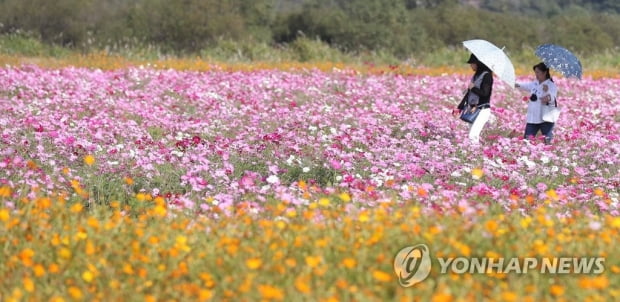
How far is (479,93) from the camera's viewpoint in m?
10.4

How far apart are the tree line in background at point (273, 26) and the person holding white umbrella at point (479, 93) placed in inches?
641

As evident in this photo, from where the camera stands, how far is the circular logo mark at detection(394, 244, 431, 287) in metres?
4.64

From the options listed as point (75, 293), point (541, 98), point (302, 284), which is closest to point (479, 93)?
point (541, 98)

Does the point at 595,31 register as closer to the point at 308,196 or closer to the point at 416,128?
the point at 416,128

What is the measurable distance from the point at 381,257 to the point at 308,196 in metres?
1.98

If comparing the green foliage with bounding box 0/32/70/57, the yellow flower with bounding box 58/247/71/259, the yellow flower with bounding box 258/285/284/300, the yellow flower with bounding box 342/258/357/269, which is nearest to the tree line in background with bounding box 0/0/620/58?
the green foliage with bounding box 0/32/70/57

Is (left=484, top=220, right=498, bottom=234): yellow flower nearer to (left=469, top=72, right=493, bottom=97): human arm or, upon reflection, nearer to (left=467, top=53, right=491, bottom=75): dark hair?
(left=469, top=72, right=493, bottom=97): human arm

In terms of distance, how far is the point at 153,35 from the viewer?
109 ft

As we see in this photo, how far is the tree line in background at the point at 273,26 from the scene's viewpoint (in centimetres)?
3194

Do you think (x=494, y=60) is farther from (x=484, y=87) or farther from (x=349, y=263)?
(x=349, y=263)

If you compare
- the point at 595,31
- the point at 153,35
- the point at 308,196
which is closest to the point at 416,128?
the point at 308,196

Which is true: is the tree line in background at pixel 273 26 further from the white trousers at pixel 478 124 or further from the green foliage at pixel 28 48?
the white trousers at pixel 478 124

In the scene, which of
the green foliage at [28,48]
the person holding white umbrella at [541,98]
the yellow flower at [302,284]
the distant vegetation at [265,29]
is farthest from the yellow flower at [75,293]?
the green foliage at [28,48]

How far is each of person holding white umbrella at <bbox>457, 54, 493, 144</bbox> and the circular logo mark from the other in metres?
5.75
